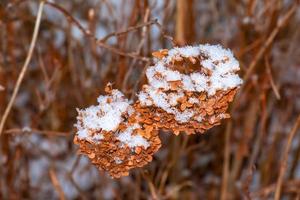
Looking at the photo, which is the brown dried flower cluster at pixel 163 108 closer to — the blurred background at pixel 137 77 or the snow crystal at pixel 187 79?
the snow crystal at pixel 187 79

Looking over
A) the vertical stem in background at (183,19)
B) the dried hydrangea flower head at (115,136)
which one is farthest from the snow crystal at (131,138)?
the vertical stem in background at (183,19)

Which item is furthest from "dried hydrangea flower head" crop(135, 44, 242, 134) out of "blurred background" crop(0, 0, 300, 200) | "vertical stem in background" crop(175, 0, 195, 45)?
"vertical stem in background" crop(175, 0, 195, 45)

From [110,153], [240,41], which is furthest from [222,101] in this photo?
[240,41]

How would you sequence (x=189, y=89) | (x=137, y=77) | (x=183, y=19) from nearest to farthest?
1. (x=189, y=89)
2. (x=137, y=77)
3. (x=183, y=19)

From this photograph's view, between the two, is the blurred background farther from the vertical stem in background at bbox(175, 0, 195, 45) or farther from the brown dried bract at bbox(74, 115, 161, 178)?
the brown dried bract at bbox(74, 115, 161, 178)

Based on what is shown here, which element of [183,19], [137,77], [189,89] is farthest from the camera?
[183,19]

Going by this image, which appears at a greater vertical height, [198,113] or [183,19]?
[183,19]

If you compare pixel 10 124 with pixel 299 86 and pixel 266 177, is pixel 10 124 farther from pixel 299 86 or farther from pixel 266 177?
pixel 299 86

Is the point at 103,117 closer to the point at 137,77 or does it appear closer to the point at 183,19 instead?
the point at 137,77

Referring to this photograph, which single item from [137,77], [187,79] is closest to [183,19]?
[137,77]
